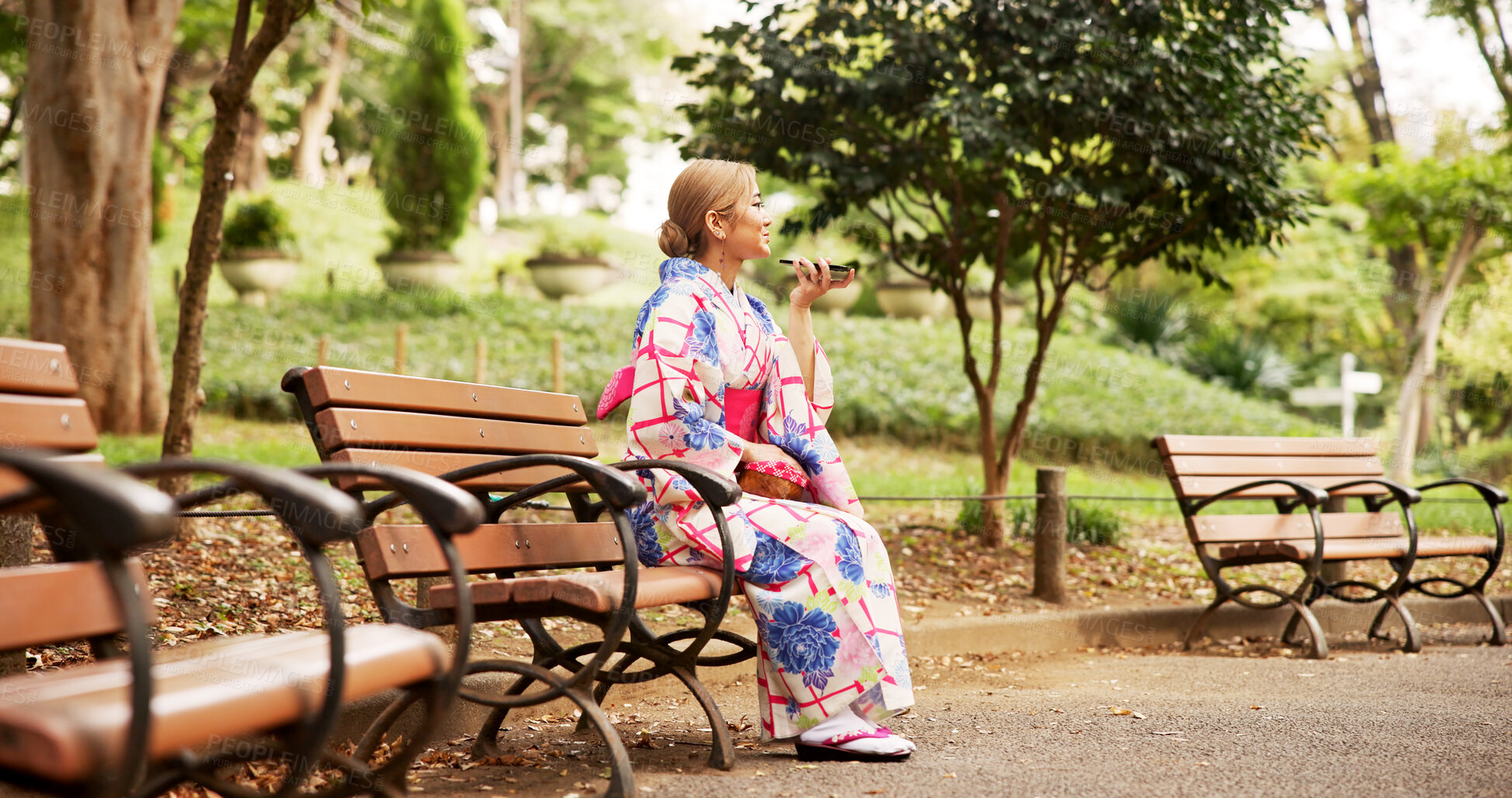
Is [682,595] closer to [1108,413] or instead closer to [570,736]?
[570,736]

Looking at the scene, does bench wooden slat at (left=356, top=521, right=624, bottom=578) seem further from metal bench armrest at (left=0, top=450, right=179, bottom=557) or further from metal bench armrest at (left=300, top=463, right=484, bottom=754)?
metal bench armrest at (left=0, top=450, right=179, bottom=557)

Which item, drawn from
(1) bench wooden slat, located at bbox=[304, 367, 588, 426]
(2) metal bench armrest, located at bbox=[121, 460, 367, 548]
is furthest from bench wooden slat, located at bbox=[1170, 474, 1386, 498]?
(2) metal bench armrest, located at bbox=[121, 460, 367, 548]

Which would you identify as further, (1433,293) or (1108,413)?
(1108,413)

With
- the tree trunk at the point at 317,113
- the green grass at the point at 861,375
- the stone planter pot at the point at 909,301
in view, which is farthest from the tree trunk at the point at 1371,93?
the tree trunk at the point at 317,113

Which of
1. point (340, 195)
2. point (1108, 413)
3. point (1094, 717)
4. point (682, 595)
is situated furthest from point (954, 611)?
point (340, 195)

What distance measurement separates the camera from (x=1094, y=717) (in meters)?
3.46

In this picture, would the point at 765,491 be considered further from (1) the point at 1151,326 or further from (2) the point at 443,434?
(1) the point at 1151,326

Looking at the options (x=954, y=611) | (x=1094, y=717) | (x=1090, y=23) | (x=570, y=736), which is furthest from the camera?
(x=1090, y=23)

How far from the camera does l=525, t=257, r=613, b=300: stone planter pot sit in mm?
16281

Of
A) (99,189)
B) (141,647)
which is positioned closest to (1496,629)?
(141,647)

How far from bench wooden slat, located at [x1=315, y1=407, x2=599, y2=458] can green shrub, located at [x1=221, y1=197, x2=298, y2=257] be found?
14046mm

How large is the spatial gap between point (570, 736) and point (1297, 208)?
519 centimetres

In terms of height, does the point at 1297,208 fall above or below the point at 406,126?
below

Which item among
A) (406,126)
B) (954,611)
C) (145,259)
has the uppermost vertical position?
(406,126)
